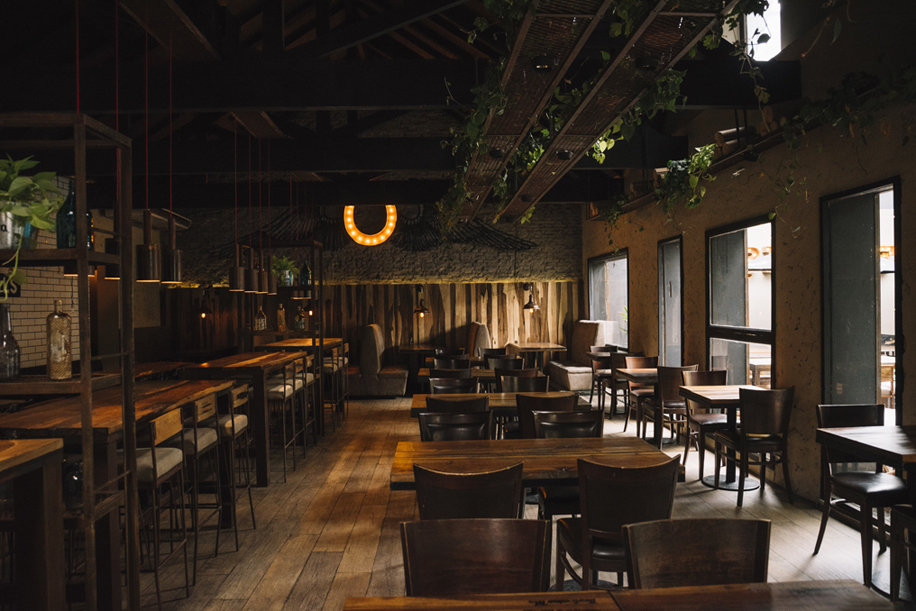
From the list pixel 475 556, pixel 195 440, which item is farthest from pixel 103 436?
pixel 475 556

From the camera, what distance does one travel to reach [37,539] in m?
2.23

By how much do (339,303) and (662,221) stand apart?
21.1 ft

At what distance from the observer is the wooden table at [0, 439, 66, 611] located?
221 cm

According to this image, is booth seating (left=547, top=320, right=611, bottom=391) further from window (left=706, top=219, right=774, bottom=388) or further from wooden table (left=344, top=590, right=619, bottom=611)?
wooden table (left=344, top=590, right=619, bottom=611)

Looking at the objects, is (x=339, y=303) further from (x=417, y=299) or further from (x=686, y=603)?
(x=686, y=603)

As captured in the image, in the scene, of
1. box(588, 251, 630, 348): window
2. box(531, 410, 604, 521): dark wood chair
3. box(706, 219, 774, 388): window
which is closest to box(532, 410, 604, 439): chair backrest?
box(531, 410, 604, 521): dark wood chair

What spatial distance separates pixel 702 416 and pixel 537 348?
17.7ft

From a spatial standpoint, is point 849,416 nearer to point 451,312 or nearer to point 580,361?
point 580,361

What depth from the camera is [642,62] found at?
2809 mm

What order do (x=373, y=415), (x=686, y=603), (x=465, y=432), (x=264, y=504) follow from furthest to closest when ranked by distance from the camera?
1. (x=373, y=415)
2. (x=264, y=504)
3. (x=465, y=432)
4. (x=686, y=603)

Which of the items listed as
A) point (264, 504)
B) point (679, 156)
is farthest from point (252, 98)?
point (679, 156)

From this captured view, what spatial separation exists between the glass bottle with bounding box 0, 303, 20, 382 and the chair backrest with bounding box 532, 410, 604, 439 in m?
2.81

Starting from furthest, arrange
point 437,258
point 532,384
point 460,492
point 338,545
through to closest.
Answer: point 437,258 → point 532,384 → point 338,545 → point 460,492

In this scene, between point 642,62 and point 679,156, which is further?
point 679,156
